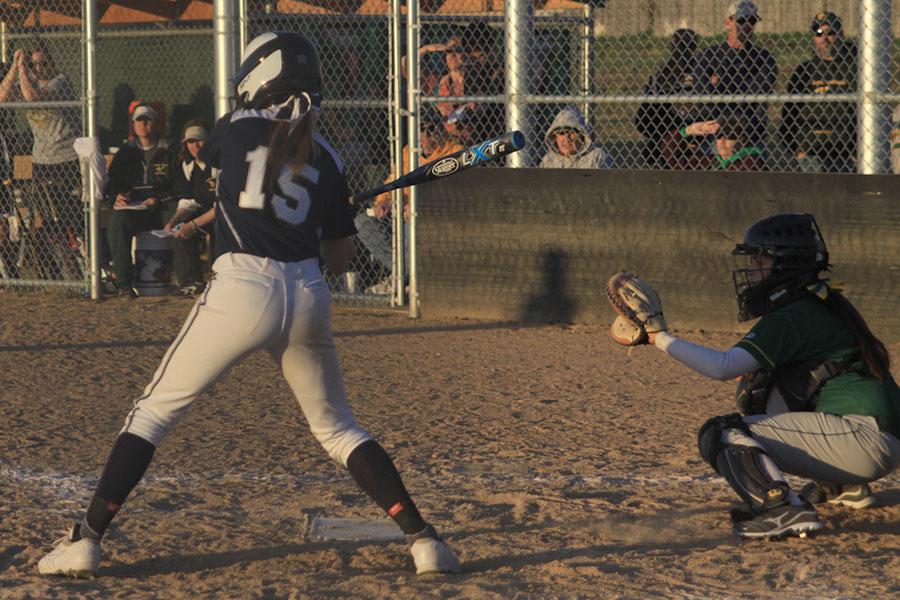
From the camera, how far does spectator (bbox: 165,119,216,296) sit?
39.7 ft

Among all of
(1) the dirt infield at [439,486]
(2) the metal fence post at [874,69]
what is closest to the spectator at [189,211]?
(1) the dirt infield at [439,486]

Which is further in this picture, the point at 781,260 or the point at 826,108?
the point at 826,108

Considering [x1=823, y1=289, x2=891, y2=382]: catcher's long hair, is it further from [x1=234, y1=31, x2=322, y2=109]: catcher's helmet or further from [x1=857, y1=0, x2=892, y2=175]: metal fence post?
[x1=857, y1=0, x2=892, y2=175]: metal fence post

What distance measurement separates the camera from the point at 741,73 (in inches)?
405

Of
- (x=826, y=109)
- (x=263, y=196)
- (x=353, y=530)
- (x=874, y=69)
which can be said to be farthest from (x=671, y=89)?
(x=263, y=196)

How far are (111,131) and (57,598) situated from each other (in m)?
10.6

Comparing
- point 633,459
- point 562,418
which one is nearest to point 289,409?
point 562,418

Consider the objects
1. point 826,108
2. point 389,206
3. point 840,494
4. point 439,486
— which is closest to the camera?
point 840,494

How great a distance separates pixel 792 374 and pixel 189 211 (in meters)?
7.90

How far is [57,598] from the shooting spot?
4.38 meters

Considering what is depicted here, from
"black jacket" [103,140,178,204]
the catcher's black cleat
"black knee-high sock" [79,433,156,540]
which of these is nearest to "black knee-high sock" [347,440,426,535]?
"black knee-high sock" [79,433,156,540]

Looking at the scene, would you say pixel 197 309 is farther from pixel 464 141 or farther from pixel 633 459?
pixel 464 141

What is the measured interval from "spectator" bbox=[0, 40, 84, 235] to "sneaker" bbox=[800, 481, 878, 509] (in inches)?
350

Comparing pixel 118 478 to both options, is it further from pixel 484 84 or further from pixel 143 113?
pixel 143 113
